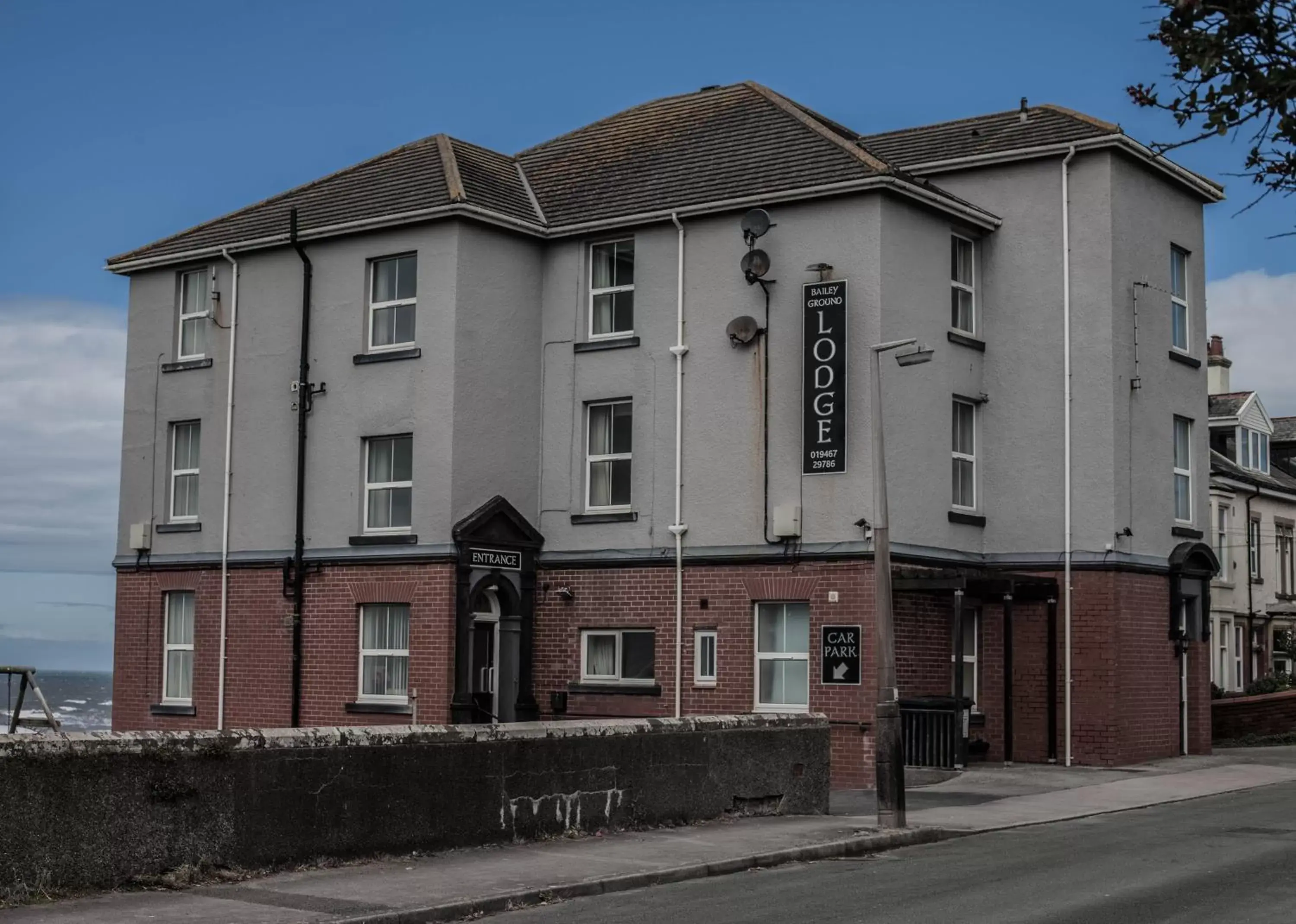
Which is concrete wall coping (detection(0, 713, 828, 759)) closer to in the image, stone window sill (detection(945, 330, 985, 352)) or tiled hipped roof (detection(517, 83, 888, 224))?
stone window sill (detection(945, 330, 985, 352))

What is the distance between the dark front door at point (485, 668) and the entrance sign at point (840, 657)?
7.44m

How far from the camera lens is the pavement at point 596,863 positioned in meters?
12.0

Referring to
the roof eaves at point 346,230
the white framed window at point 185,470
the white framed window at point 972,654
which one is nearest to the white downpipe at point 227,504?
the roof eaves at point 346,230

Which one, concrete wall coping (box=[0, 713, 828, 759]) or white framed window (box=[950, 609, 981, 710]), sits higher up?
white framed window (box=[950, 609, 981, 710])

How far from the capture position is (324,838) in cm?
1407

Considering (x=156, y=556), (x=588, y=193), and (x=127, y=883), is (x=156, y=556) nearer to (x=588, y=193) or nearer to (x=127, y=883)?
(x=588, y=193)

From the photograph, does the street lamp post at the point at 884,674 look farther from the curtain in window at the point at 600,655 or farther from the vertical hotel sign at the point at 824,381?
the curtain in window at the point at 600,655

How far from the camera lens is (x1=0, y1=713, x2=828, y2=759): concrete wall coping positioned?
12234mm

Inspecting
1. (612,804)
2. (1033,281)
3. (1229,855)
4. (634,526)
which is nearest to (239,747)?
(612,804)

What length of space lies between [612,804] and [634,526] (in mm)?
10765

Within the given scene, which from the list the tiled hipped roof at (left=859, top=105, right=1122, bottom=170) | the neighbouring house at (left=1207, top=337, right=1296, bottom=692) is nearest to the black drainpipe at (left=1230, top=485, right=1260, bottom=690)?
the neighbouring house at (left=1207, top=337, right=1296, bottom=692)

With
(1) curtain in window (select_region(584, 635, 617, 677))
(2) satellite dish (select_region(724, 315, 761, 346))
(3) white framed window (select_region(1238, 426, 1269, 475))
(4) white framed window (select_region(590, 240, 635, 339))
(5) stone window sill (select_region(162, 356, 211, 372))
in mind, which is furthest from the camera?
(3) white framed window (select_region(1238, 426, 1269, 475))

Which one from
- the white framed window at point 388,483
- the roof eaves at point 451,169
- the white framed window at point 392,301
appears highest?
the roof eaves at point 451,169

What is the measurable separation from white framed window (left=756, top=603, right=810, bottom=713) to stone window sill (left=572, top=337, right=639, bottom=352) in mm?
5017
